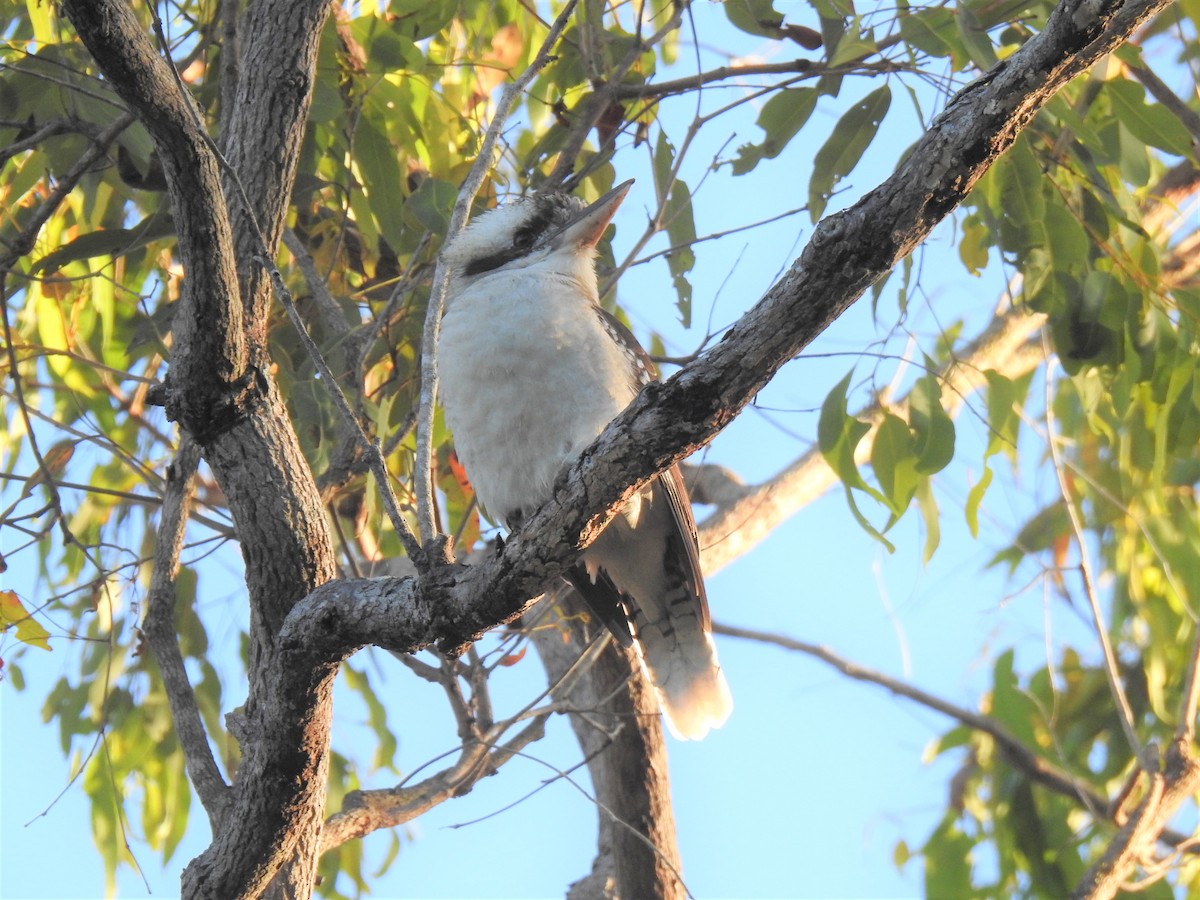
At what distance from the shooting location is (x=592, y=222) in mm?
2438

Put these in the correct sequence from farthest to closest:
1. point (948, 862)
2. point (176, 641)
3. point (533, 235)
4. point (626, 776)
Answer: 1. point (948, 862)
2. point (626, 776)
3. point (533, 235)
4. point (176, 641)

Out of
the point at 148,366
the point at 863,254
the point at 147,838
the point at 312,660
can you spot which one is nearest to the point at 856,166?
the point at 863,254

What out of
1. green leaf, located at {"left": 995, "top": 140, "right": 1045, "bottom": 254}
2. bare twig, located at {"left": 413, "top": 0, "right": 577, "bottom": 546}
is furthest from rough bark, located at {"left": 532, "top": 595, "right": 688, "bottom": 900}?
green leaf, located at {"left": 995, "top": 140, "right": 1045, "bottom": 254}

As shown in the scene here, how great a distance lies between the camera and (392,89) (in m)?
2.46

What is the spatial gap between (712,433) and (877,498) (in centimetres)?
111

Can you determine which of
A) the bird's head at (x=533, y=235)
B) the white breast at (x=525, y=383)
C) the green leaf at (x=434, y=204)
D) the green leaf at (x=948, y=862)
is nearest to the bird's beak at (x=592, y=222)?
the bird's head at (x=533, y=235)

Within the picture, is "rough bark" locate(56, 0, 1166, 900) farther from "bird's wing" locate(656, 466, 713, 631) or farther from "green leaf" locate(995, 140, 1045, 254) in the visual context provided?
"green leaf" locate(995, 140, 1045, 254)

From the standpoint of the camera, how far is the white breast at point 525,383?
2.12 metres

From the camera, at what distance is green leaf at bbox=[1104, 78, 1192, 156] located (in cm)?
227

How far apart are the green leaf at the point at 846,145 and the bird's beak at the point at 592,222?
36 centimetres

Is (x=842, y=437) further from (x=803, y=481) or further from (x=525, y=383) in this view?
(x=803, y=481)

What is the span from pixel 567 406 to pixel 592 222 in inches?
19.4

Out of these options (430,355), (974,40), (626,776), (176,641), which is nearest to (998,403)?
(974,40)

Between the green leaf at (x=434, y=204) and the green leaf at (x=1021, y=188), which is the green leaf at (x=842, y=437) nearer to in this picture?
the green leaf at (x=1021, y=188)
